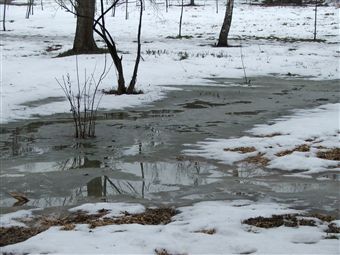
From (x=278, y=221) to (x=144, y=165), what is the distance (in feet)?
8.14

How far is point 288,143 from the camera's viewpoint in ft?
24.4

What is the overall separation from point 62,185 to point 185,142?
8.34 feet

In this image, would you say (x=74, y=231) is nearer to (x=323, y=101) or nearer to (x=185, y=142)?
(x=185, y=142)

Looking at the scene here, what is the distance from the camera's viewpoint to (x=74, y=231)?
4.28 m

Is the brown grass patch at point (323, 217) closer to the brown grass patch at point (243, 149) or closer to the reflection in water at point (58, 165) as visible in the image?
the brown grass patch at point (243, 149)

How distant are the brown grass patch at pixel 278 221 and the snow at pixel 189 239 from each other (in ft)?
0.24

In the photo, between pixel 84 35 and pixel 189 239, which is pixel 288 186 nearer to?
pixel 189 239

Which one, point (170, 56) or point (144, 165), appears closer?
point (144, 165)

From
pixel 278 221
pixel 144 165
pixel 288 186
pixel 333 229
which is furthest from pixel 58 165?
pixel 333 229

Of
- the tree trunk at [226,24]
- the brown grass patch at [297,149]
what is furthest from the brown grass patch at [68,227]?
the tree trunk at [226,24]

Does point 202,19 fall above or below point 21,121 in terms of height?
above

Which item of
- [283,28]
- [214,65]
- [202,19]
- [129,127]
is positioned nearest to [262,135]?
[129,127]

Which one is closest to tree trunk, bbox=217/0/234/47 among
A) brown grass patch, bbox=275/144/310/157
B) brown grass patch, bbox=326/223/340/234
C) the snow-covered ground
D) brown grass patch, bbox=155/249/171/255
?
the snow-covered ground

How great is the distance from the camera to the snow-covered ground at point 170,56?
11680 mm
